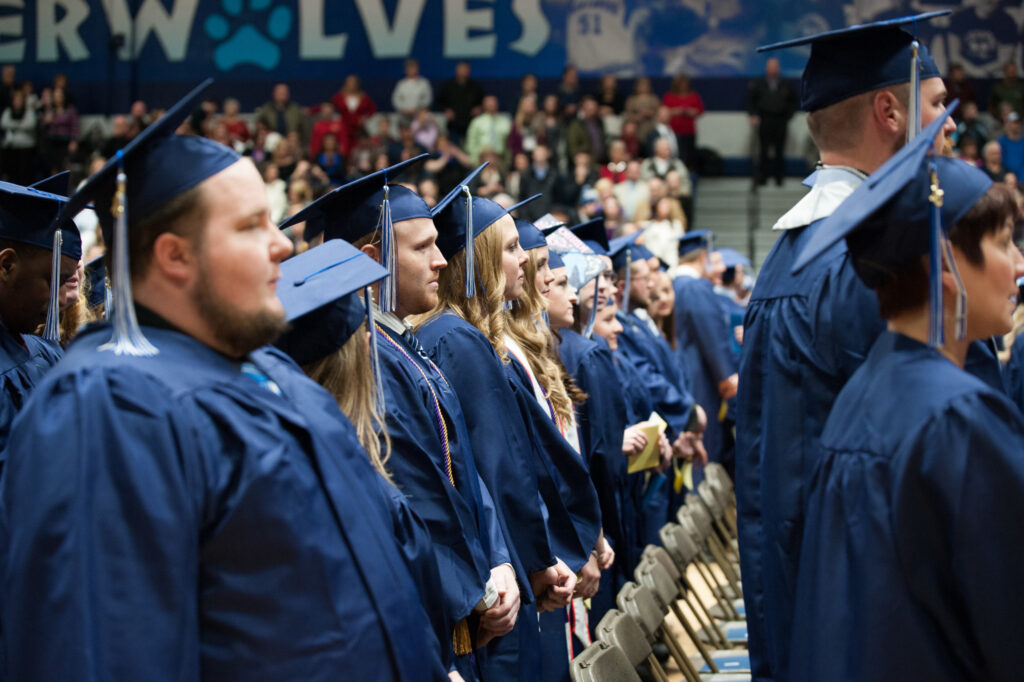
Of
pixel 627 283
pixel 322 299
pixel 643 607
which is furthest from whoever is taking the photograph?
pixel 627 283

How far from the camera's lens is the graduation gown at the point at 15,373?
9.42 ft

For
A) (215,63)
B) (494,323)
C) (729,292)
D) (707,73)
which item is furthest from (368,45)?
(494,323)

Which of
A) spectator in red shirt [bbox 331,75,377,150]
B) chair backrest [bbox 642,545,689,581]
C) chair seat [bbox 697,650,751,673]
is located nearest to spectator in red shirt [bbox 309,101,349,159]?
spectator in red shirt [bbox 331,75,377,150]

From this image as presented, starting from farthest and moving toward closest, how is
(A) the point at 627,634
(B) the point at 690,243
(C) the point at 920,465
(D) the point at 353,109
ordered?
(D) the point at 353,109
(B) the point at 690,243
(A) the point at 627,634
(C) the point at 920,465

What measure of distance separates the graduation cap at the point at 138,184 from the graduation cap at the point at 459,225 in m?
1.77

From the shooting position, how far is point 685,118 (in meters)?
16.1

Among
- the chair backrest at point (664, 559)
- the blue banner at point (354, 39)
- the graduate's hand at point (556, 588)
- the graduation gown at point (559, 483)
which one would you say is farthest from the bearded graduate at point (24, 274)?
the blue banner at point (354, 39)

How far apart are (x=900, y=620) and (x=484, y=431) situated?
1.77 metres

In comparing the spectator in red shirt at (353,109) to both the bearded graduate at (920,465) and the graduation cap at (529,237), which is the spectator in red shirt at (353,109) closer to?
the graduation cap at (529,237)

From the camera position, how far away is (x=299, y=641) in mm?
1826

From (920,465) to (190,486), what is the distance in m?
1.14

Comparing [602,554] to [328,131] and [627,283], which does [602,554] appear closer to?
[627,283]

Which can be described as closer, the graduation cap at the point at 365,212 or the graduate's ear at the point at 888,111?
the graduate's ear at the point at 888,111

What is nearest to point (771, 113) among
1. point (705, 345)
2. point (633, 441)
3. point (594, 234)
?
point (705, 345)
